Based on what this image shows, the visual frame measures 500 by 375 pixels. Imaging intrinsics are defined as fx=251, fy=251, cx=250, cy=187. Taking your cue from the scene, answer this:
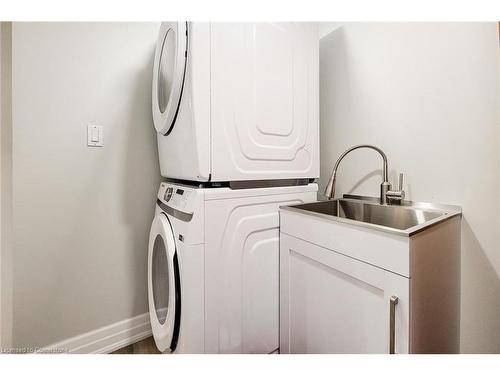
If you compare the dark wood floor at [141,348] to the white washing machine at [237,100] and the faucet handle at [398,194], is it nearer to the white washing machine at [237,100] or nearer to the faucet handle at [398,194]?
the white washing machine at [237,100]

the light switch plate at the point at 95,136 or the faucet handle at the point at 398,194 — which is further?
the light switch plate at the point at 95,136

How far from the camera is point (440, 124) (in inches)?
46.2

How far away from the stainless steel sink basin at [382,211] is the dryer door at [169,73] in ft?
2.36

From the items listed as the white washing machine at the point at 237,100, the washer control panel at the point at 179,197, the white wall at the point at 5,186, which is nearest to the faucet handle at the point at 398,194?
the white washing machine at the point at 237,100

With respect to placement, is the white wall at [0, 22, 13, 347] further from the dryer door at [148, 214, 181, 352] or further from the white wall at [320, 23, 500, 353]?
the white wall at [320, 23, 500, 353]

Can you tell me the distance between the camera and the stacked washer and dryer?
40.2 inches

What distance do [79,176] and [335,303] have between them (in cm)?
146

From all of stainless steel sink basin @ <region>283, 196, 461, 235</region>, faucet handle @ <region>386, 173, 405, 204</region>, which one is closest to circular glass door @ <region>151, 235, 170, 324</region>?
stainless steel sink basin @ <region>283, 196, 461, 235</region>

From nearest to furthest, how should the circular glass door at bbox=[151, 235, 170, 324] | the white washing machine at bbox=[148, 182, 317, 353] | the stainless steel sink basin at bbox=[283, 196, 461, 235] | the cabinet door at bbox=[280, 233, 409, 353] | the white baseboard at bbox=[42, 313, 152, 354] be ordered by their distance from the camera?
the cabinet door at bbox=[280, 233, 409, 353] < the white washing machine at bbox=[148, 182, 317, 353] < the stainless steel sink basin at bbox=[283, 196, 461, 235] < the circular glass door at bbox=[151, 235, 170, 324] < the white baseboard at bbox=[42, 313, 152, 354]

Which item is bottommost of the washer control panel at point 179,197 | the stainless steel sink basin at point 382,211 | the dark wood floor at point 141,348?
the dark wood floor at point 141,348

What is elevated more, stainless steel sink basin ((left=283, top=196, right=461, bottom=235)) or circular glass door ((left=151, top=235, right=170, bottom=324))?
stainless steel sink basin ((left=283, top=196, right=461, bottom=235))

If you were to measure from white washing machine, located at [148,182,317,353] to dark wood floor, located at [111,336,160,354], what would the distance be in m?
0.35

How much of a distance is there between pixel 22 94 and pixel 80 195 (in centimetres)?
56

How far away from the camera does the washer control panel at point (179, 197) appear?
3.46ft
